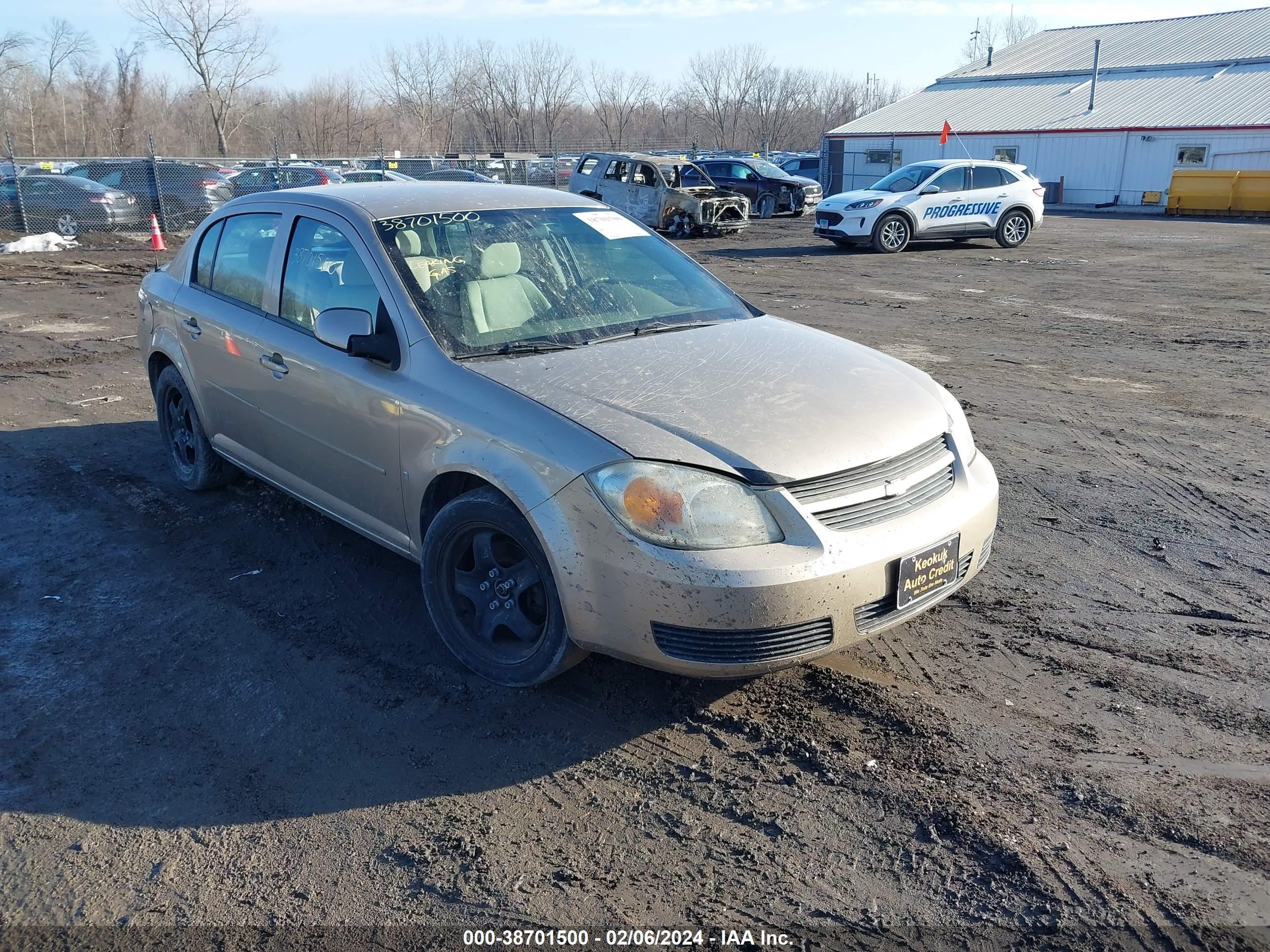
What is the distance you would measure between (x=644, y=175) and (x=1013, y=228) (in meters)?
8.13

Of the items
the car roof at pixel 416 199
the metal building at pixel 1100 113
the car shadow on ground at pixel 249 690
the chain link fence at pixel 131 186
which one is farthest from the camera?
the metal building at pixel 1100 113

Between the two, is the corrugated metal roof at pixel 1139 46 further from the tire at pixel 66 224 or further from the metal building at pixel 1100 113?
the tire at pixel 66 224

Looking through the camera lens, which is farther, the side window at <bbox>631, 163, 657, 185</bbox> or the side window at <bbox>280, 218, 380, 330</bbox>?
the side window at <bbox>631, 163, 657, 185</bbox>

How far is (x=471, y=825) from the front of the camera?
2.94 meters

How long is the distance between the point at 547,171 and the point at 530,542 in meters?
32.6

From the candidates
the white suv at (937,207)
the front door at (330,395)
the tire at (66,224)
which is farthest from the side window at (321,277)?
the tire at (66,224)

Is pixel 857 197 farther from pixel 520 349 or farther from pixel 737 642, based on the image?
pixel 737 642

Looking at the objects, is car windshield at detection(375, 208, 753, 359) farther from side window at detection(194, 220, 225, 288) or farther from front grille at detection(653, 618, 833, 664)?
side window at detection(194, 220, 225, 288)

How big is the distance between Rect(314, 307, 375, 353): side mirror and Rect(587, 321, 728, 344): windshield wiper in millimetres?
880

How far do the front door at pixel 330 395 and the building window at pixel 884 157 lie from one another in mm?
41392

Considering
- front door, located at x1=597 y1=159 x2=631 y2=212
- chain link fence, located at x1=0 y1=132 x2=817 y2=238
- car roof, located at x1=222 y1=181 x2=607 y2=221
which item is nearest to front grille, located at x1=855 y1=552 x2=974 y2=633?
car roof, located at x1=222 y1=181 x2=607 y2=221

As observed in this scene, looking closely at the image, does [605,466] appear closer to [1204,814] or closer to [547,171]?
[1204,814]

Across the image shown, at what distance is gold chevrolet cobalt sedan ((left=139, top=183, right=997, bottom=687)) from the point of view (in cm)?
312

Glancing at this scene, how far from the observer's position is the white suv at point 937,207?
64.8 feet
